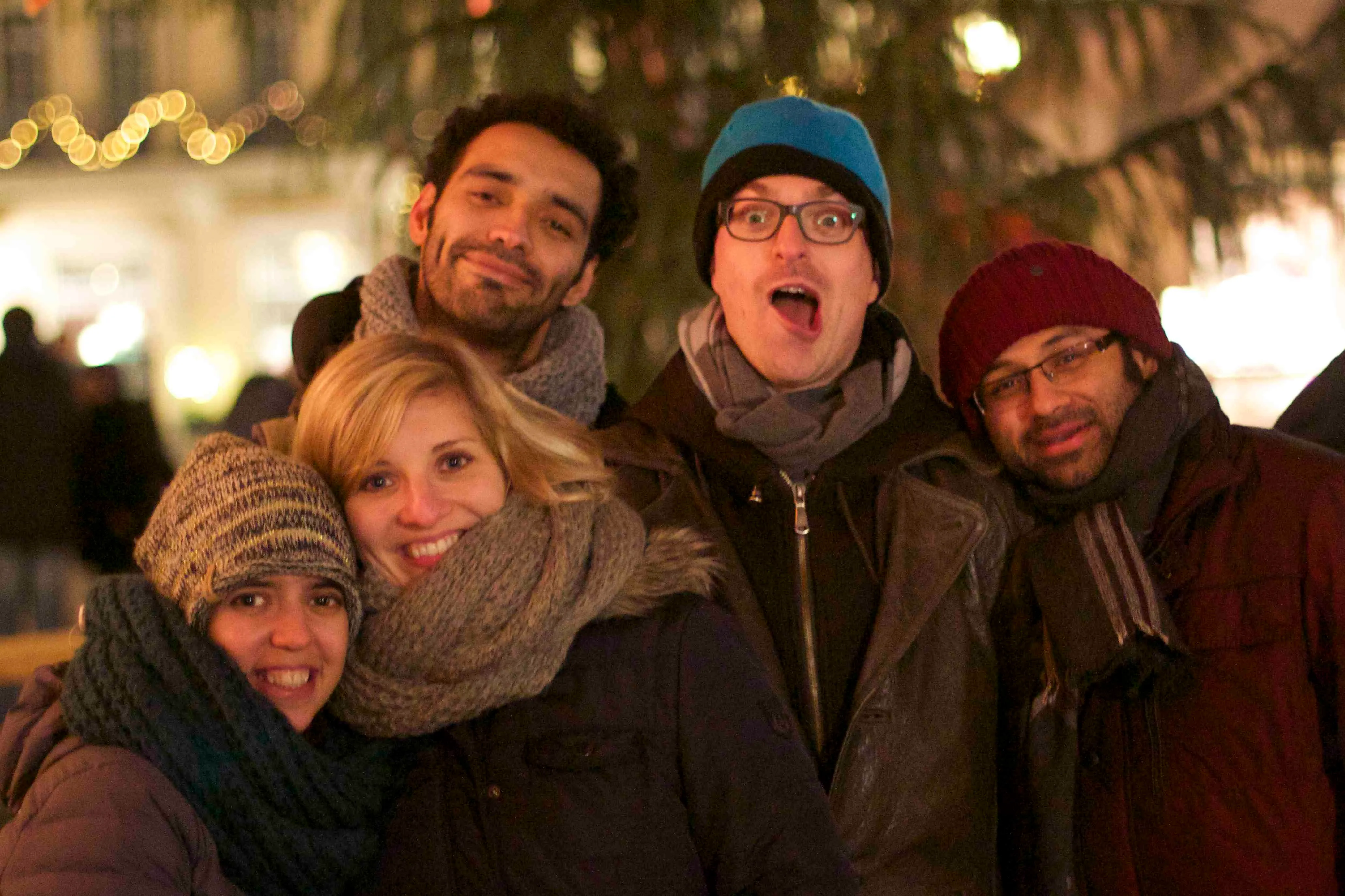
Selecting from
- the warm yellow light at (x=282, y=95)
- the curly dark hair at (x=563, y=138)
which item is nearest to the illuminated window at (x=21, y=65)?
the warm yellow light at (x=282, y=95)

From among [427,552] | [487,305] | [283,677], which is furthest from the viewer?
[487,305]

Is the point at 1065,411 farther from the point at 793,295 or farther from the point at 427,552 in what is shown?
the point at 427,552

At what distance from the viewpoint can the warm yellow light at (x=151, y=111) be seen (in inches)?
801

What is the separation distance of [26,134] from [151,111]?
2089 mm

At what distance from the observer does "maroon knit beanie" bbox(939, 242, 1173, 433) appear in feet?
7.95

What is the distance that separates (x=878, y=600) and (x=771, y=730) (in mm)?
429

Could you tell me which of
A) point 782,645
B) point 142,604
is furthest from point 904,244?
point 142,604

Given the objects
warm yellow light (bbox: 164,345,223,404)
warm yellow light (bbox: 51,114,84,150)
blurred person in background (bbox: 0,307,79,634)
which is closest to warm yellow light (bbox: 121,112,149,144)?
warm yellow light (bbox: 51,114,84,150)

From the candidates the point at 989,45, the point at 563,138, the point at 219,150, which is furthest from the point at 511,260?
the point at 219,150

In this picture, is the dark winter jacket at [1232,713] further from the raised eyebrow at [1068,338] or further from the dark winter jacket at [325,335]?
the dark winter jacket at [325,335]

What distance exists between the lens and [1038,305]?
2.43m

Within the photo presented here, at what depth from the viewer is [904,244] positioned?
4117 millimetres

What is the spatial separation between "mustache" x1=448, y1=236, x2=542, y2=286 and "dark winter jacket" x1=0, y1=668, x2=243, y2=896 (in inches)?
53.8

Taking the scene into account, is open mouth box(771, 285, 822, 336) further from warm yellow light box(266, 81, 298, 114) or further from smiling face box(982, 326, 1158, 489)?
warm yellow light box(266, 81, 298, 114)
